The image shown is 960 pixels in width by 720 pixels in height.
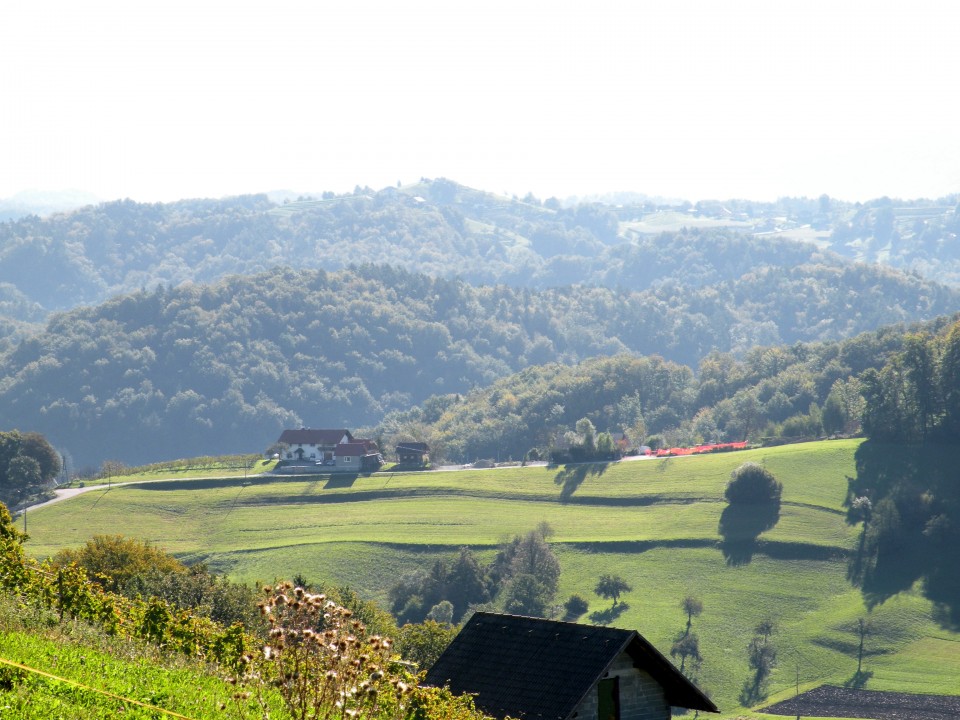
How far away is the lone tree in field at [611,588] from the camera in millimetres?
103606

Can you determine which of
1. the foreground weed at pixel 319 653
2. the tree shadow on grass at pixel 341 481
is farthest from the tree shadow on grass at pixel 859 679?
the foreground weed at pixel 319 653

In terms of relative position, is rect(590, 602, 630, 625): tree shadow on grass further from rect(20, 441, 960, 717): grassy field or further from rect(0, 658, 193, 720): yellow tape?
rect(0, 658, 193, 720): yellow tape

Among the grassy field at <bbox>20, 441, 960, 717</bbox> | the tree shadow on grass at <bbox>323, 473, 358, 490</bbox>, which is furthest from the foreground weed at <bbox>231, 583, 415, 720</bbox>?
the tree shadow on grass at <bbox>323, 473, 358, 490</bbox>

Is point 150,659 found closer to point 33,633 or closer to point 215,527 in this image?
point 33,633

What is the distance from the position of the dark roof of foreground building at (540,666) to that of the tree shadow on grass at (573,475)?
102789 millimetres

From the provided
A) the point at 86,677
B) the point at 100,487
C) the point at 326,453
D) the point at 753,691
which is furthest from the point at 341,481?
the point at 86,677

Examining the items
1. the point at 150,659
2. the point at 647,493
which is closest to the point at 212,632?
the point at 150,659

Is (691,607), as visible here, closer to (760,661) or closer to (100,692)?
(760,661)

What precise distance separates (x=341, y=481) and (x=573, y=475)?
24760mm

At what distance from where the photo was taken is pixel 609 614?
9981 cm

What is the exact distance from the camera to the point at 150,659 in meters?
22.4

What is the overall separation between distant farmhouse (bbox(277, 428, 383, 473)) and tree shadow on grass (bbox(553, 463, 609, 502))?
22.7 m

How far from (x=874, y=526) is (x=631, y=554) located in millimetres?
21862

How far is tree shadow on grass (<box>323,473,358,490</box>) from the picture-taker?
13838 centimetres
